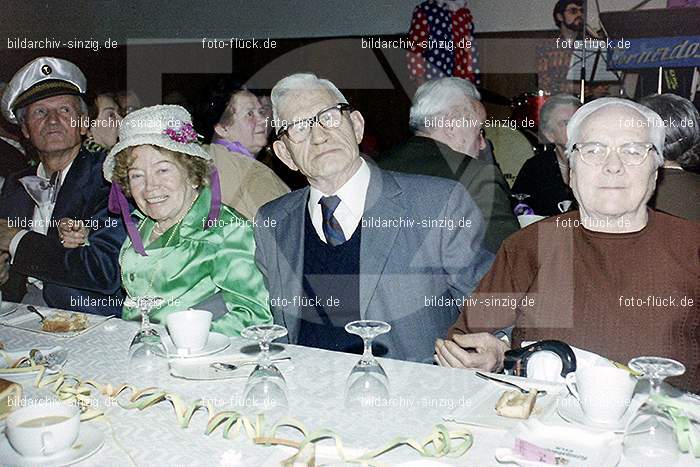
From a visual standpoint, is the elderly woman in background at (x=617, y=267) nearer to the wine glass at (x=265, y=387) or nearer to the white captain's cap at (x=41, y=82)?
the wine glass at (x=265, y=387)

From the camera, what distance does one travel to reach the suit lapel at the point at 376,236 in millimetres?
2516

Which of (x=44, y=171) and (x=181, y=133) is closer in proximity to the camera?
(x=181, y=133)

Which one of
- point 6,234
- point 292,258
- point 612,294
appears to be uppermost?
point 6,234

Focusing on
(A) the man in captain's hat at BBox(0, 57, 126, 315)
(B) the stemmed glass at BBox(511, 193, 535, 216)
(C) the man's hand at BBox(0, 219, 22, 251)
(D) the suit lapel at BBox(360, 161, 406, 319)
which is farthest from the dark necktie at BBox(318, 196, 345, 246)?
(B) the stemmed glass at BBox(511, 193, 535, 216)

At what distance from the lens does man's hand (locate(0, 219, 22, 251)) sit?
138 inches

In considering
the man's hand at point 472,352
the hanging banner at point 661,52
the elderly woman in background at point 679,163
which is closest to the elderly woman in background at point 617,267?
the man's hand at point 472,352

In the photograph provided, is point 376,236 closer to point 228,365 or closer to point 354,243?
point 354,243

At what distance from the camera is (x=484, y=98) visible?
249 inches

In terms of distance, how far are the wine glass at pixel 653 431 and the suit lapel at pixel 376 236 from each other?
1.29m

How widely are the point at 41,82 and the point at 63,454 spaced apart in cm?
280

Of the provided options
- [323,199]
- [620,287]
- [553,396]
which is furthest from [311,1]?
[553,396]

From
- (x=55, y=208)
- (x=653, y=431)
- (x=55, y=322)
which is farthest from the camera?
(x=55, y=208)

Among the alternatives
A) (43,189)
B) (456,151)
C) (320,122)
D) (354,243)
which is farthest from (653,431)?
(43,189)

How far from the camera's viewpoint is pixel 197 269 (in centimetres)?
269
